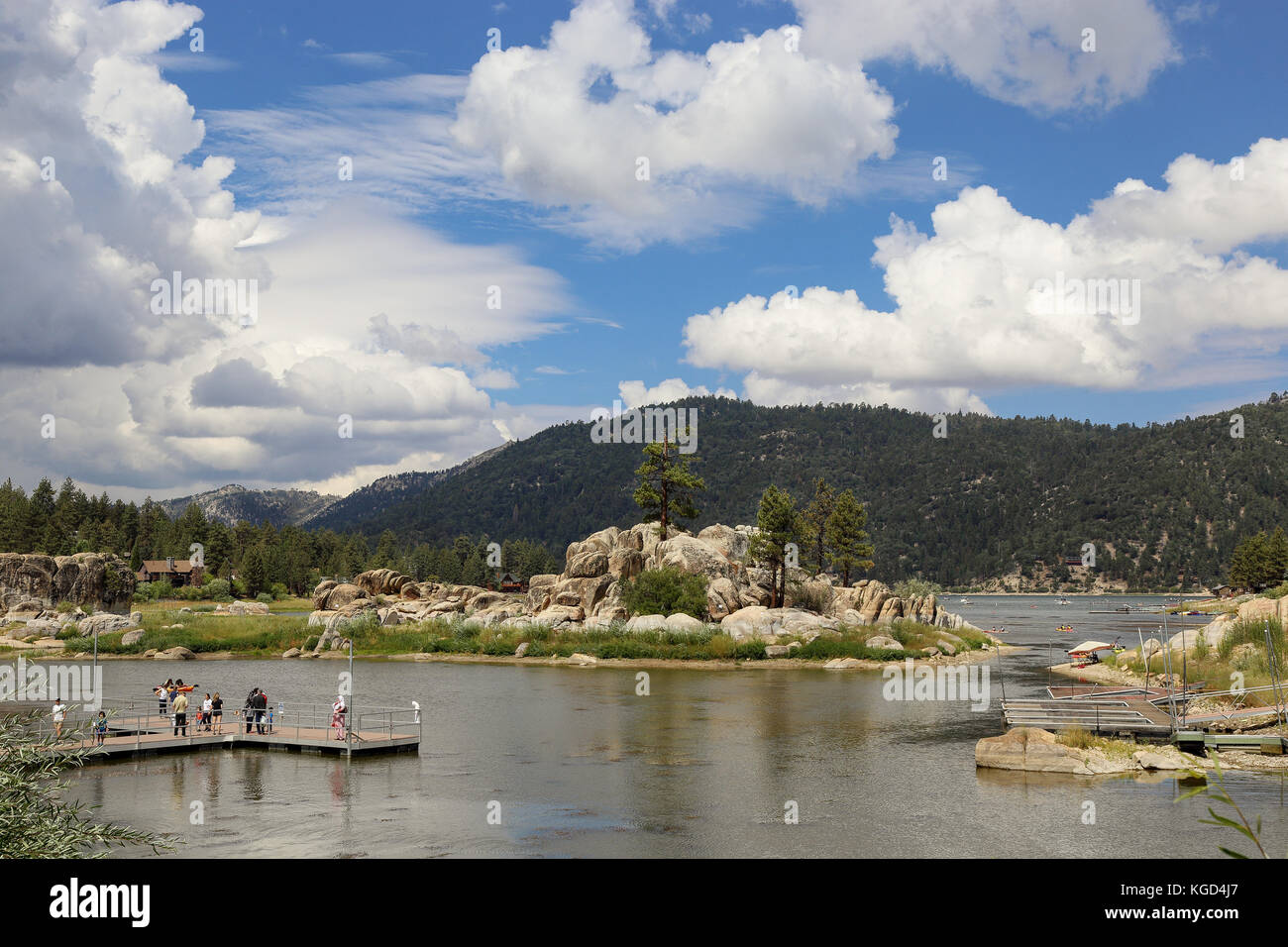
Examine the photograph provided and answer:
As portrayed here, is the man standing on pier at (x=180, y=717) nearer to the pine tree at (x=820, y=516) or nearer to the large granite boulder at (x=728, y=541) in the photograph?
the large granite boulder at (x=728, y=541)

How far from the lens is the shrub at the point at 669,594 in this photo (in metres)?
87.1

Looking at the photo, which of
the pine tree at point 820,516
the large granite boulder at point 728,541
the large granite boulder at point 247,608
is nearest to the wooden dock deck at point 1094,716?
the large granite boulder at point 728,541

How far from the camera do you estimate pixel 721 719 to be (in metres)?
49.6

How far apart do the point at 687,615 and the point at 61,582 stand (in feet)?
273

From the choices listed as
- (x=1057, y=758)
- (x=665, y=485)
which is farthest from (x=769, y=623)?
(x=1057, y=758)

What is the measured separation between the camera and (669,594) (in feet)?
287

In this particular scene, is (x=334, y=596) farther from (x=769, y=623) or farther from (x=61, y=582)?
(x=769, y=623)

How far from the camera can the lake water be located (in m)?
25.6

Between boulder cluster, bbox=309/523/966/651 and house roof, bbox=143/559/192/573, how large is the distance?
239ft

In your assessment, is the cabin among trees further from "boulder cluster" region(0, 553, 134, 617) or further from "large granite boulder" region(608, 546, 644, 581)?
"large granite boulder" region(608, 546, 644, 581)

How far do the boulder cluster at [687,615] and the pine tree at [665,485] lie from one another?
2169 mm
